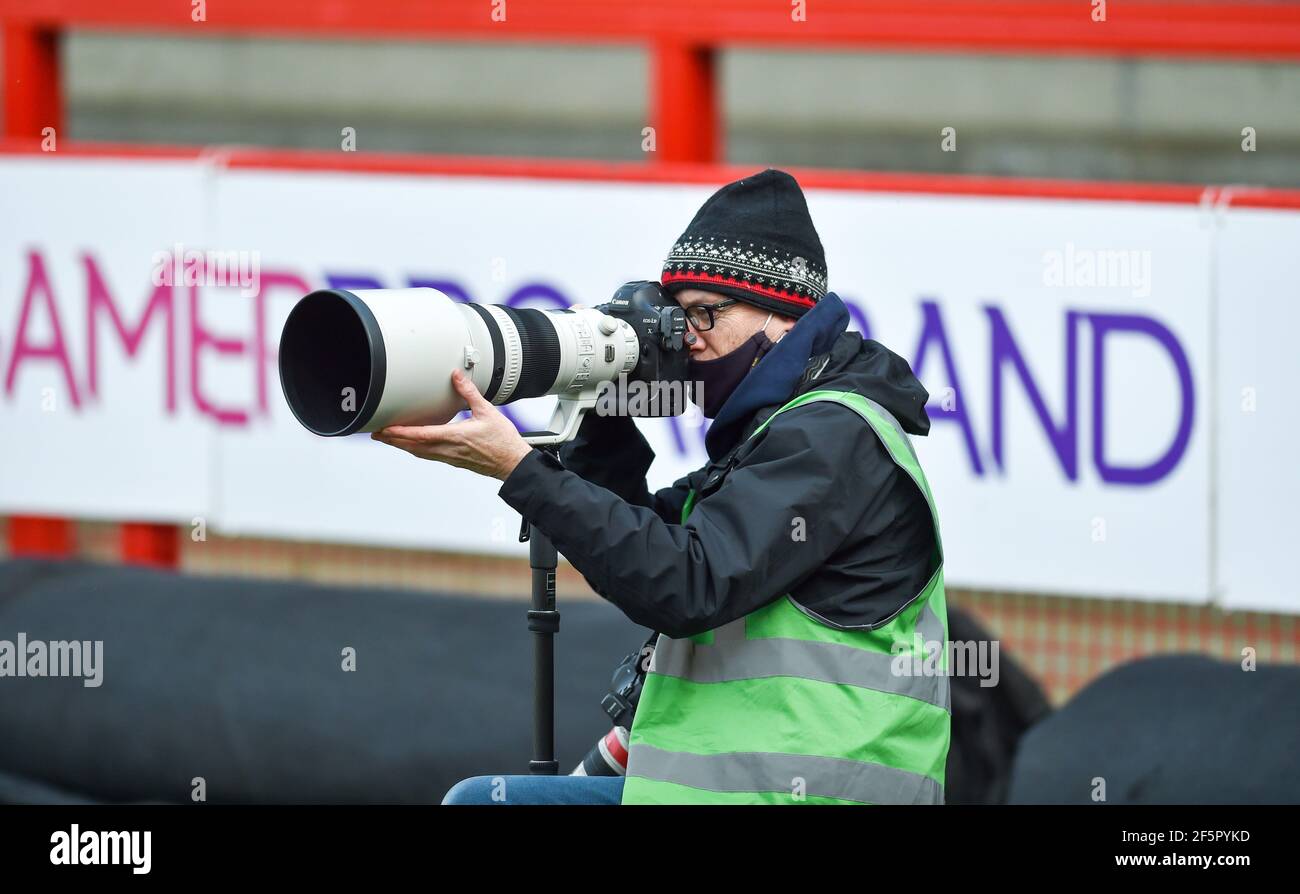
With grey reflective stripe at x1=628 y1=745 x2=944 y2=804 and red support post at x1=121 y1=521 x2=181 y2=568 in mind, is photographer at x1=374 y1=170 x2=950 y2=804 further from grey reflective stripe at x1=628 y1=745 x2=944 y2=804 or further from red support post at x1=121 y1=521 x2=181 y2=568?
red support post at x1=121 y1=521 x2=181 y2=568

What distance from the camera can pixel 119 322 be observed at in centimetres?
631

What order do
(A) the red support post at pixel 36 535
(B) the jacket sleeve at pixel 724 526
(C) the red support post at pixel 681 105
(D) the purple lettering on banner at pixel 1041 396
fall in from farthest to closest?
1. (A) the red support post at pixel 36 535
2. (C) the red support post at pixel 681 105
3. (D) the purple lettering on banner at pixel 1041 396
4. (B) the jacket sleeve at pixel 724 526

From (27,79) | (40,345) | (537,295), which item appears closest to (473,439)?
(537,295)

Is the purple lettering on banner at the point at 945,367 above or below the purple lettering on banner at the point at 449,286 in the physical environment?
below

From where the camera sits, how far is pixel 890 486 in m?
3.13

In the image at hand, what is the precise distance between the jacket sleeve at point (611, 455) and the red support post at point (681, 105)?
8.47 ft

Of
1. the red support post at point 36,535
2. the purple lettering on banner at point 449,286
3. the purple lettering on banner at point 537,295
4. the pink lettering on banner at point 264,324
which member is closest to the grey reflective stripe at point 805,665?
the purple lettering on banner at point 537,295

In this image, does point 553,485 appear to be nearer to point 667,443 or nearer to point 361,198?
point 667,443

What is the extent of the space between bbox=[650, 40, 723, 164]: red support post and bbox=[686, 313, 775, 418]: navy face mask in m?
2.72

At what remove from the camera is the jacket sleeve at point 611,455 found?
3561 millimetres

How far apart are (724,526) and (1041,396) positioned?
2464 mm

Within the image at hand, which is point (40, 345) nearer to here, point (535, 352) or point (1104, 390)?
point (1104, 390)

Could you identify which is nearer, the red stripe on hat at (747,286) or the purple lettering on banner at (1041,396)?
the red stripe on hat at (747,286)

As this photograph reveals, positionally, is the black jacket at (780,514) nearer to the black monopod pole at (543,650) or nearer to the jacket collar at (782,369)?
the jacket collar at (782,369)
